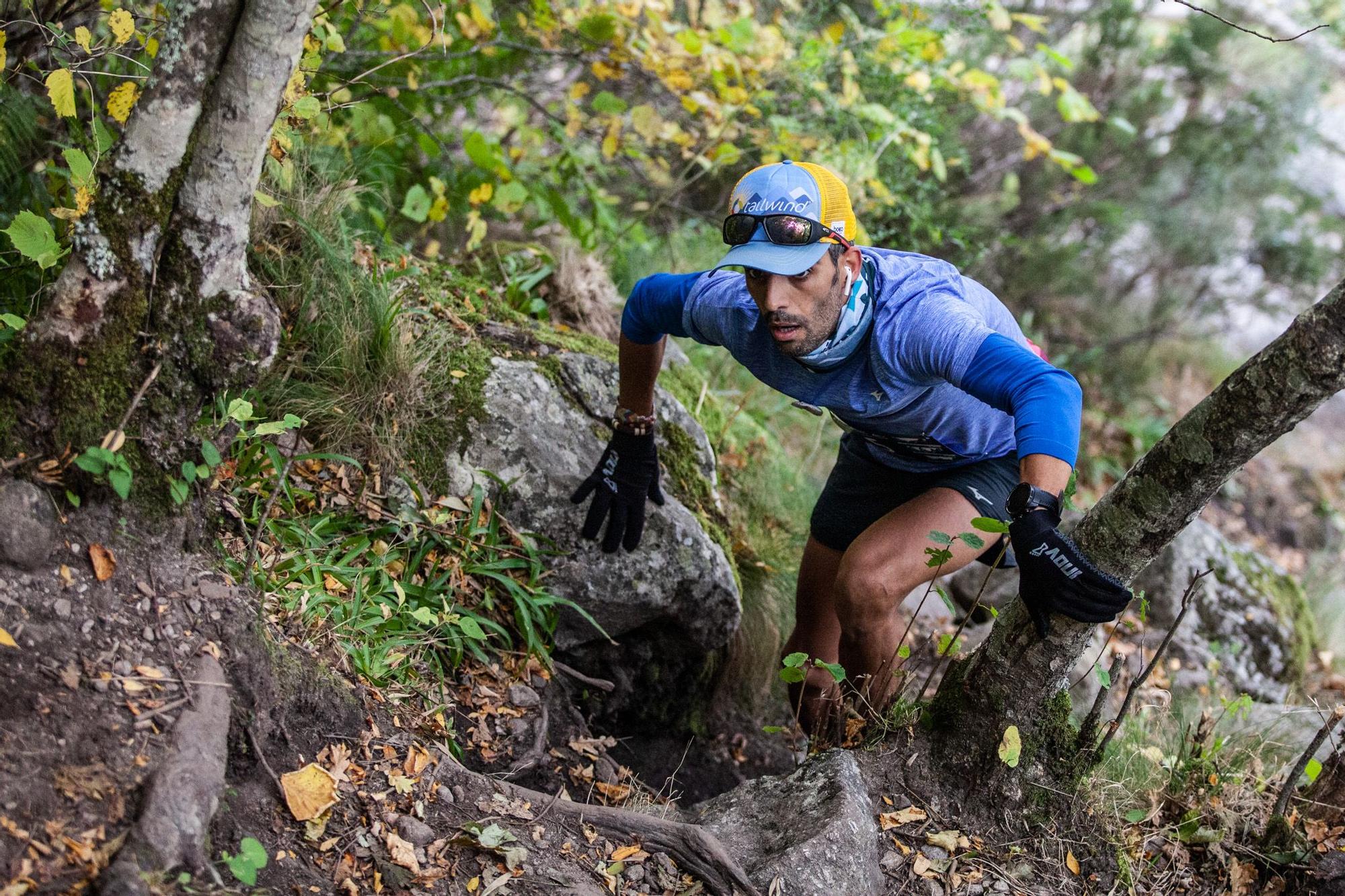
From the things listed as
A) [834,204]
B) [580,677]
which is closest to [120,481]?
[580,677]

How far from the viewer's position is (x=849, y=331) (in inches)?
119

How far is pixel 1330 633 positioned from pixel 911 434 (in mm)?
4535

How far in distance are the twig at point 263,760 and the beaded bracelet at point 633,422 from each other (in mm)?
1845

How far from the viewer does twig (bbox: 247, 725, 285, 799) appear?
7.67 ft

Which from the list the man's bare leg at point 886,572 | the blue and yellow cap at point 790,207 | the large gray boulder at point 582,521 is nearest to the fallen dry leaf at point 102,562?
the large gray boulder at point 582,521

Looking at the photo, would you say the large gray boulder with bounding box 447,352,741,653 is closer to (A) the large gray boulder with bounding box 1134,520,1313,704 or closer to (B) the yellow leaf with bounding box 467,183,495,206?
(B) the yellow leaf with bounding box 467,183,495,206

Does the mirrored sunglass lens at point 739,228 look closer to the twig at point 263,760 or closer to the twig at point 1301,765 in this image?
the twig at point 263,760

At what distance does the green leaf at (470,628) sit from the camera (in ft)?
11.1

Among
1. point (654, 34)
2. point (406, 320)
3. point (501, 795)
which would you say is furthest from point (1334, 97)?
point (501, 795)

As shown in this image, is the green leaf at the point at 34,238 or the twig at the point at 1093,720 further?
the twig at the point at 1093,720

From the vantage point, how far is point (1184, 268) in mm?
10016

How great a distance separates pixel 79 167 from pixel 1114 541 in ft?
8.63

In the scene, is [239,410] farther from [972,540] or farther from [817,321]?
[972,540]

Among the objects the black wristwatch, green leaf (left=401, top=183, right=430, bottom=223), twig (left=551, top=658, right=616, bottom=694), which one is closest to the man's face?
the black wristwatch
